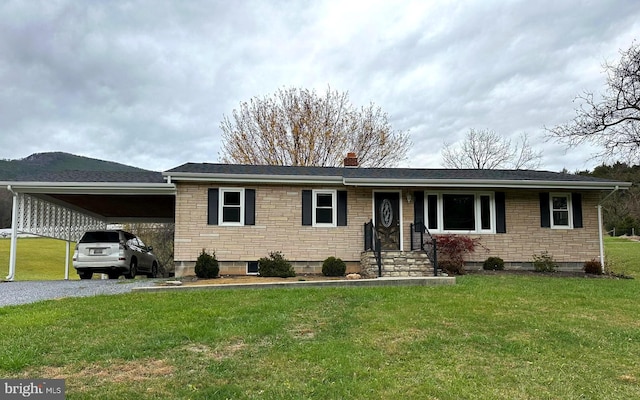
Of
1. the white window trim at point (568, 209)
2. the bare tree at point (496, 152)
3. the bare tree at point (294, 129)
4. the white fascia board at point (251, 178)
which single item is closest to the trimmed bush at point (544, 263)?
the white window trim at point (568, 209)

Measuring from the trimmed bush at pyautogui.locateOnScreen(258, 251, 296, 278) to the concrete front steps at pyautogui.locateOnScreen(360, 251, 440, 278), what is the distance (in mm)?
2172

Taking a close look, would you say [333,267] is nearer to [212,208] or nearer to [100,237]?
[212,208]

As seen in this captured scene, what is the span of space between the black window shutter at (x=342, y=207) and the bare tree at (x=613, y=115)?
10.7m

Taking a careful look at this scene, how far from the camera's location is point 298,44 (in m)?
16.8

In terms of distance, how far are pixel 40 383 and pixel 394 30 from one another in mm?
14319

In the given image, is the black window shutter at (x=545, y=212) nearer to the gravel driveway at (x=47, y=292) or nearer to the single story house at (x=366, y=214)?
the single story house at (x=366, y=214)

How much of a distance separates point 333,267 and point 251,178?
11.6ft

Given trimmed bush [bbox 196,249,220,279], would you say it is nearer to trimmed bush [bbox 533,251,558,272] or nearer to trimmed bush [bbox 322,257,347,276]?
trimmed bush [bbox 322,257,347,276]

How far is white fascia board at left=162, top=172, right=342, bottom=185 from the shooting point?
12578mm

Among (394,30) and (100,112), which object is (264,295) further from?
(100,112)

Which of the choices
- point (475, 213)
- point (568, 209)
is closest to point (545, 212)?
point (568, 209)

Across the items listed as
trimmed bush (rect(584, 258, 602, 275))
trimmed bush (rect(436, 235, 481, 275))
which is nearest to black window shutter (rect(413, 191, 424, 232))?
trimmed bush (rect(436, 235, 481, 275))

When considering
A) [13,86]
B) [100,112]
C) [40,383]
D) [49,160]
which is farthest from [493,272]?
[49,160]

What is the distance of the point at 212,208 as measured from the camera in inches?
511
